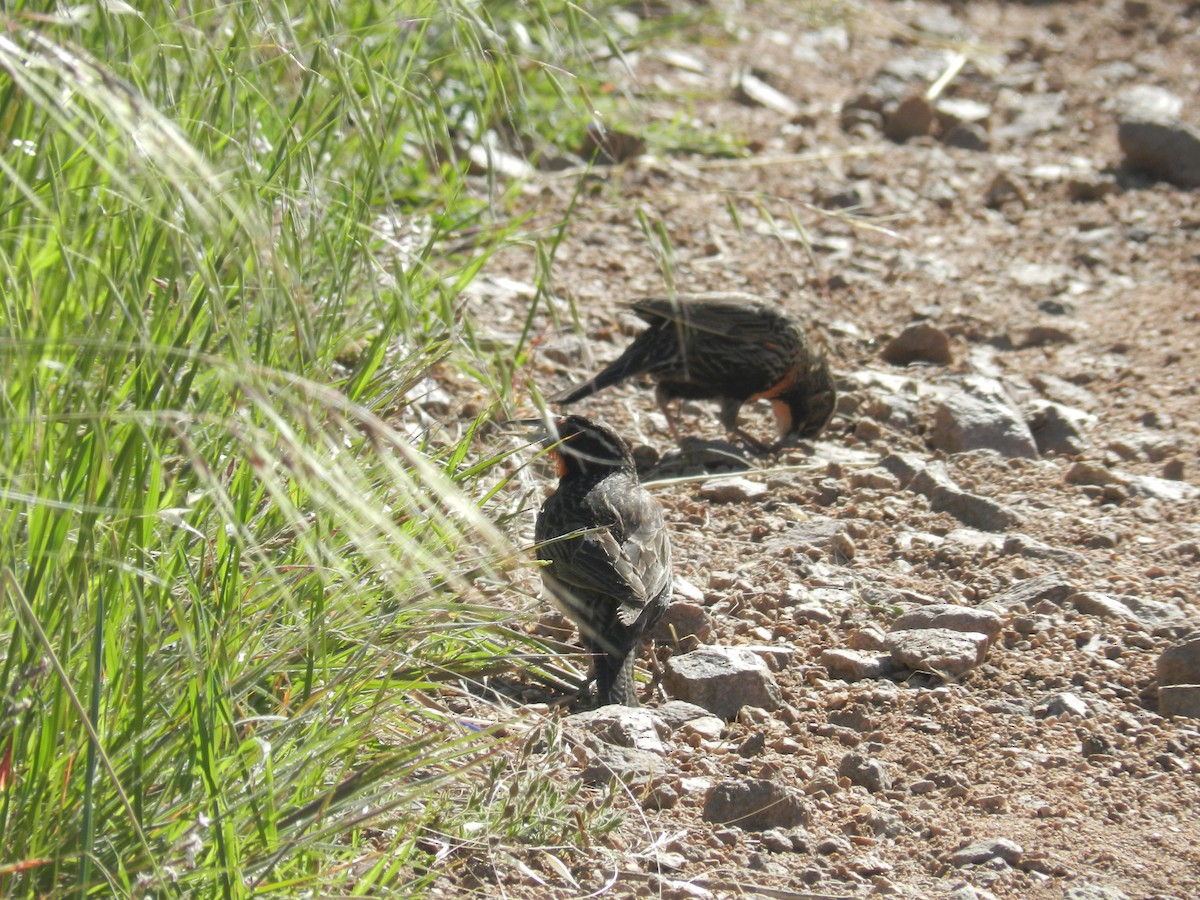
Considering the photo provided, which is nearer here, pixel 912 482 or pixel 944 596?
pixel 944 596

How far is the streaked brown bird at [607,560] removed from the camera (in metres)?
4.20

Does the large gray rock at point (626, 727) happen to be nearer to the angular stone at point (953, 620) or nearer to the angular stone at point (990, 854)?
the angular stone at point (990, 854)

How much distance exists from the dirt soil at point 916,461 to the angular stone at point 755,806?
4cm

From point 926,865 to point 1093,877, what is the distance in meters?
0.37

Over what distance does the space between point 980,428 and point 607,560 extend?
2252 mm

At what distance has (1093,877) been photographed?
3.43m

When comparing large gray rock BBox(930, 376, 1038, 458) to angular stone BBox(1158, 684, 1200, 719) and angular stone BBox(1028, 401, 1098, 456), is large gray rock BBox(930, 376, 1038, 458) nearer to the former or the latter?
angular stone BBox(1028, 401, 1098, 456)

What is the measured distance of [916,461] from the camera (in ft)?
19.2

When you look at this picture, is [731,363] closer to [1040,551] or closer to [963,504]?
[963,504]

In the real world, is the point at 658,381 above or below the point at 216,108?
below

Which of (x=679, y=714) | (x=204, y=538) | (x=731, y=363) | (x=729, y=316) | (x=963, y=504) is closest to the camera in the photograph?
(x=204, y=538)

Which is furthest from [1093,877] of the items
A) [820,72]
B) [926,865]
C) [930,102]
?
[820,72]

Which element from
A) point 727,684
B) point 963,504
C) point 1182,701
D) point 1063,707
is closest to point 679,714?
point 727,684

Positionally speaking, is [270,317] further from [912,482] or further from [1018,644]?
[912,482]
